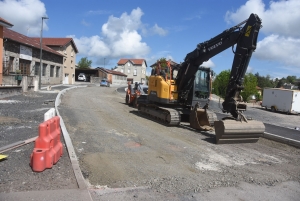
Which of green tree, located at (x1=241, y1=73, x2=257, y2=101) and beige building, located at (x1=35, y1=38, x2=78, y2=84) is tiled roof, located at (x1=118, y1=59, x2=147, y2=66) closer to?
beige building, located at (x1=35, y1=38, x2=78, y2=84)

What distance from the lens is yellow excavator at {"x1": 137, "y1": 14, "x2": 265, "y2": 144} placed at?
9539mm

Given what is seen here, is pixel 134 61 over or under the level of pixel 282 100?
over

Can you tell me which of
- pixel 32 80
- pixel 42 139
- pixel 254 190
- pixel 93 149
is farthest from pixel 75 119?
pixel 32 80

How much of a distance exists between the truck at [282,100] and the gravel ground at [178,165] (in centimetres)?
2318

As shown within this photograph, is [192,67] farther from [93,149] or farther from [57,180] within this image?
[57,180]

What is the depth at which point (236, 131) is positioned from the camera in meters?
9.21

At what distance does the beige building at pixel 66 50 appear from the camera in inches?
1991

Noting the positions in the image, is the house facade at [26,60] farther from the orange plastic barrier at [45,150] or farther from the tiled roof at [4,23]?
the orange plastic barrier at [45,150]

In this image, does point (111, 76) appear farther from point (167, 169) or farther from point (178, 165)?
point (167, 169)

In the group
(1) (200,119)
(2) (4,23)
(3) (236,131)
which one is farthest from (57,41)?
(3) (236,131)

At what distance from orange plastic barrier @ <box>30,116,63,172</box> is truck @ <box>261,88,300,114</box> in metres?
30.3

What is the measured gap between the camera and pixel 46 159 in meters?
5.53

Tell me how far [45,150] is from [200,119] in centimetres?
829

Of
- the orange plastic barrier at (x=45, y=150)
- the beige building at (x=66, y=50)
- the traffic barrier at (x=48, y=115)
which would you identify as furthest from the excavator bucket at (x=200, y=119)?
the beige building at (x=66, y=50)
